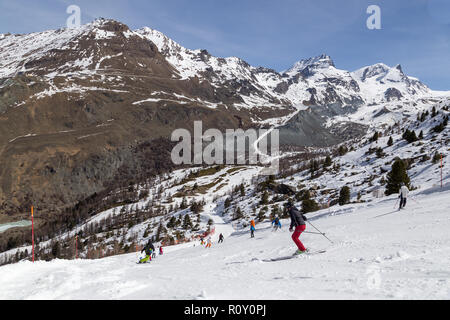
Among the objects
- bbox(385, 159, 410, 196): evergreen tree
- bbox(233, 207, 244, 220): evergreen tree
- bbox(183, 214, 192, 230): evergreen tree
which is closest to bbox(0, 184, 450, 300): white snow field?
bbox(385, 159, 410, 196): evergreen tree

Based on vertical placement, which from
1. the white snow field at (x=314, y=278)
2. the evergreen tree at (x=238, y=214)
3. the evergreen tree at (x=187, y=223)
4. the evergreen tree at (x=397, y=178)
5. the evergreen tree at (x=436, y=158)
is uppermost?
the evergreen tree at (x=436, y=158)

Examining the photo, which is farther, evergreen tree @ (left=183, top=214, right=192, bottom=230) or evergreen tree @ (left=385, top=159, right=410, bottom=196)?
evergreen tree @ (left=183, top=214, right=192, bottom=230)

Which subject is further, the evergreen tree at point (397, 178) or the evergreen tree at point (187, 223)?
the evergreen tree at point (187, 223)

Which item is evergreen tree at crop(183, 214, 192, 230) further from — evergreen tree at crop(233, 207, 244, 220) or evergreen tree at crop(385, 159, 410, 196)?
evergreen tree at crop(385, 159, 410, 196)

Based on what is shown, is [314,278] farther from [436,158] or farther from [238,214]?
[238,214]

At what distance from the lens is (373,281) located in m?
7.41

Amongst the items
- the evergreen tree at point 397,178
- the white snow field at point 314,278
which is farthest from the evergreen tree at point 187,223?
the white snow field at point 314,278

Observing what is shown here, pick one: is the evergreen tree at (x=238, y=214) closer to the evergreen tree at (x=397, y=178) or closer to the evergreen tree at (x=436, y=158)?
the evergreen tree at (x=397, y=178)

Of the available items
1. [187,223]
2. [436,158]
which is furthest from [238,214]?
[436,158]

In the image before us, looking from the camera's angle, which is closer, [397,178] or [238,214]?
[397,178]

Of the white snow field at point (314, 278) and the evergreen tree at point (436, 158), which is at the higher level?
the evergreen tree at point (436, 158)

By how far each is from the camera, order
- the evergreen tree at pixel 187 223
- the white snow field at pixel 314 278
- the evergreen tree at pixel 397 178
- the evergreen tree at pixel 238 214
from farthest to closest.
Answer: the evergreen tree at pixel 187 223, the evergreen tree at pixel 238 214, the evergreen tree at pixel 397 178, the white snow field at pixel 314 278

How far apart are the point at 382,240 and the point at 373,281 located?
20.0 ft
